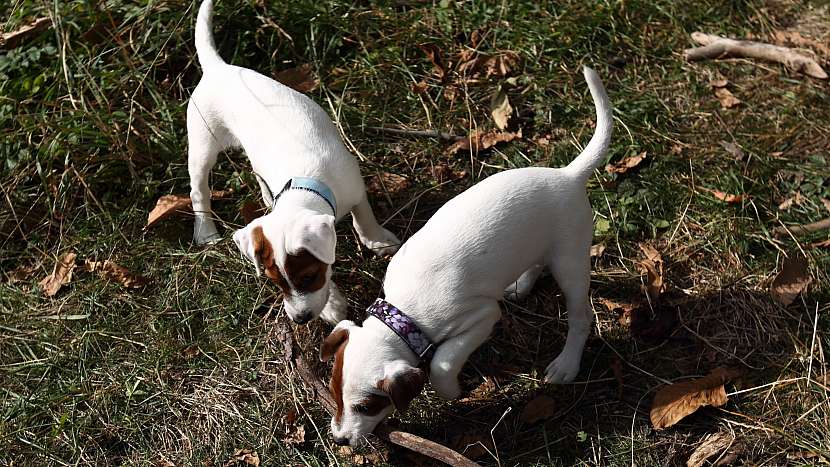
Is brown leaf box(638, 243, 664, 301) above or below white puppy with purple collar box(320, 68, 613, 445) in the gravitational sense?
below

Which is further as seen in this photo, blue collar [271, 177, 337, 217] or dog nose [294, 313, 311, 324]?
blue collar [271, 177, 337, 217]

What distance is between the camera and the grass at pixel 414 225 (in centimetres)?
405

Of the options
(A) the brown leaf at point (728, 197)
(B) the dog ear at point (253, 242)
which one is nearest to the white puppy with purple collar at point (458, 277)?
(B) the dog ear at point (253, 242)

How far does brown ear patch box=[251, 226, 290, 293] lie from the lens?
3.80 metres

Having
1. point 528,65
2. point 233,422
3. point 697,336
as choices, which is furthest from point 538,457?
point 528,65

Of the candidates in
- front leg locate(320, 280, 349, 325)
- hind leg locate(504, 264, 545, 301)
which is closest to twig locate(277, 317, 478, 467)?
front leg locate(320, 280, 349, 325)

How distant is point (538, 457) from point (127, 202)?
9.99ft

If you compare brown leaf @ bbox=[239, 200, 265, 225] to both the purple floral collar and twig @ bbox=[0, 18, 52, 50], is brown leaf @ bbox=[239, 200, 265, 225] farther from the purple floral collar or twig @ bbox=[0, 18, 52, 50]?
twig @ bbox=[0, 18, 52, 50]

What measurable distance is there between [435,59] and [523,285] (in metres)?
2.00

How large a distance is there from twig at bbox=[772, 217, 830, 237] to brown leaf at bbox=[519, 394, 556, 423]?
1.72 meters

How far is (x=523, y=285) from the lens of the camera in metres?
4.50

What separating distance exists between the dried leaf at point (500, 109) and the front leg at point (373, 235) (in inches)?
46.1

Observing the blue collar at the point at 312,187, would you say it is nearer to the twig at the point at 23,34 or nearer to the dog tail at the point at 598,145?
the dog tail at the point at 598,145

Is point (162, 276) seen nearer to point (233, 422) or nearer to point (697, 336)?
point (233, 422)
